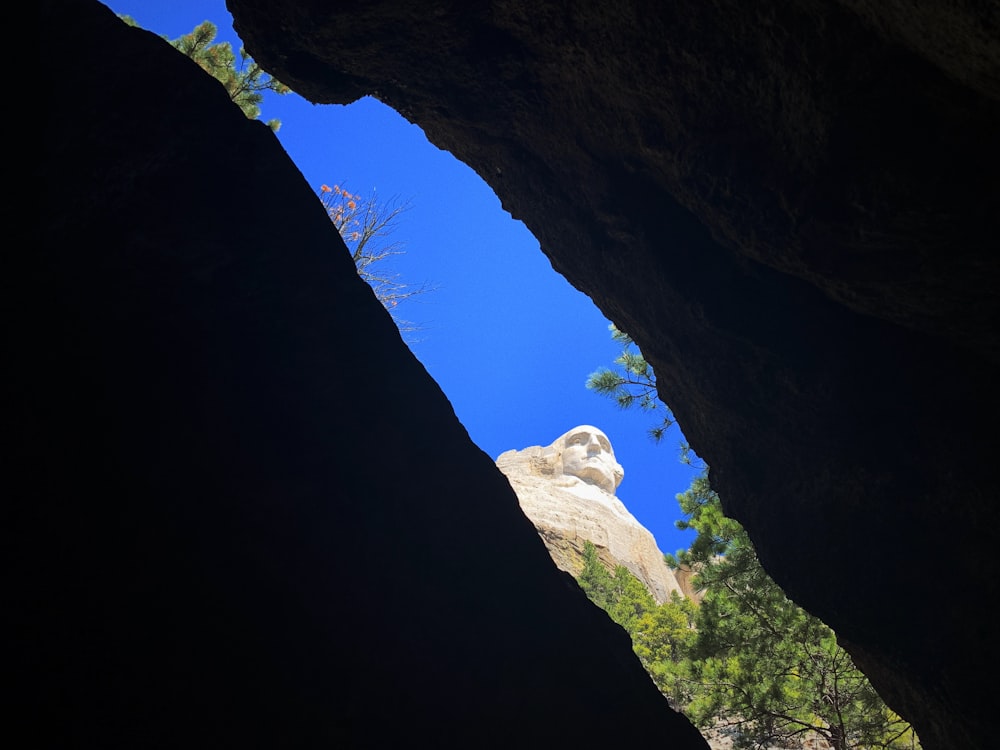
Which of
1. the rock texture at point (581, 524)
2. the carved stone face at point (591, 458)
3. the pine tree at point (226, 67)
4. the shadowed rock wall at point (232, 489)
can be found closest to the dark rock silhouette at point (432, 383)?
the shadowed rock wall at point (232, 489)

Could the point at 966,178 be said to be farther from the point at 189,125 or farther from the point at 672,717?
the point at 189,125

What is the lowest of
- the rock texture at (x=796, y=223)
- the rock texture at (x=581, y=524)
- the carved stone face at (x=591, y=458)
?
the rock texture at (x=796, y=223)

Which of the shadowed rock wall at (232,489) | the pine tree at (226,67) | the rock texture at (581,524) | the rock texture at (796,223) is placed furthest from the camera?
the rock texture at (581,524)

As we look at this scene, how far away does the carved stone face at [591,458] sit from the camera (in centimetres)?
4069

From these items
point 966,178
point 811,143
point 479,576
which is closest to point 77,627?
point 479,576

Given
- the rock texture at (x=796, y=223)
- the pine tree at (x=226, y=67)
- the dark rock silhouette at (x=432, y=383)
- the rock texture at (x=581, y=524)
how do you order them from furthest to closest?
the rock texture at (x=581, y=524), the pine tree at (x=226, y=67), the rock texture at (x=796, y=223), the dark rock silhouette at (x=432, y=383)

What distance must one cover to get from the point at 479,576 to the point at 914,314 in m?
3.50

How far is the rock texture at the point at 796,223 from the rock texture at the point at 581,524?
2125 cm

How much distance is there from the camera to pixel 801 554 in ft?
19.9

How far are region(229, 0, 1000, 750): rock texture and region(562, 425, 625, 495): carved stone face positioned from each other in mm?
33943

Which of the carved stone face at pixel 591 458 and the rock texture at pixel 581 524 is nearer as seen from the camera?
the rock texture at pixel 581 524

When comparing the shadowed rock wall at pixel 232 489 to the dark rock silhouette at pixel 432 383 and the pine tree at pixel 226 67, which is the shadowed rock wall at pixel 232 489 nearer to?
the dark rock silhouette at pixel 432 383

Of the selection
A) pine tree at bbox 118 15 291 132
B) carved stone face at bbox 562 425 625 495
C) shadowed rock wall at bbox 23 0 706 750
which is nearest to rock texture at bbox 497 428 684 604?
carved stone face at bbox 562 425 625 495

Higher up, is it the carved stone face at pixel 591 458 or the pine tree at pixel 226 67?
the carved stone face at pixel 591 458
